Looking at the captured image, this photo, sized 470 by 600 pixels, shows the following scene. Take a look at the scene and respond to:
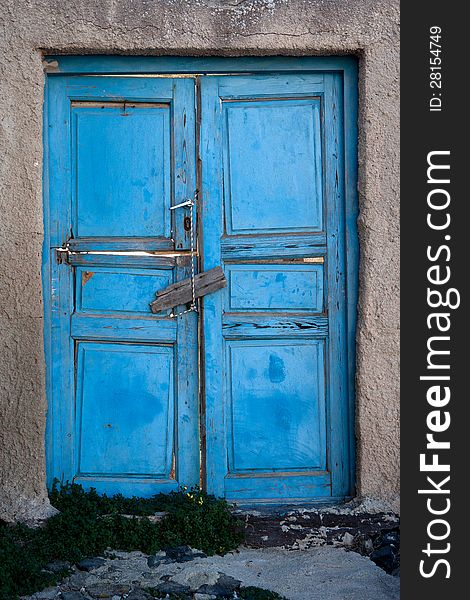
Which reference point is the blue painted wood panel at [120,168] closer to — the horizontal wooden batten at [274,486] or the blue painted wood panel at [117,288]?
the blue painted wood panel at [117,288]

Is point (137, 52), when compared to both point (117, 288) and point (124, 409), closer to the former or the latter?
point (117, 288)

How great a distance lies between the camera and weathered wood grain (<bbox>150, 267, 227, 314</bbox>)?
13.3 feet

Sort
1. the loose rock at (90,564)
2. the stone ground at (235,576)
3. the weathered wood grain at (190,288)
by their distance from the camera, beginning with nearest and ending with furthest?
1. the stone ground at (235,576)
2. the loose rock at (90,564)
3. the weathered wood grain at (190,288)

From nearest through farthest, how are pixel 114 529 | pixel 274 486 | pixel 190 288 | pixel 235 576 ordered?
1. pixel 235 576
2. pixel 114 529
3. pixel 190 288
4. pixel 274 486

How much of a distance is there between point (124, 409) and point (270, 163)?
4.87ft

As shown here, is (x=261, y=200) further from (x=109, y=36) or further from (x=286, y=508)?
(x=286, y=508)

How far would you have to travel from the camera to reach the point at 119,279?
4.07 m

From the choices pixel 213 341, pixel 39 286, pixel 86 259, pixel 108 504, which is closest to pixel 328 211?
pixel 213 341

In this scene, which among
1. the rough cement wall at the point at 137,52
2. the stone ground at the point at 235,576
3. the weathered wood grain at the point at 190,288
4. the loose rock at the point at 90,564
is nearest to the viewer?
the stone ground at the point at 235,576

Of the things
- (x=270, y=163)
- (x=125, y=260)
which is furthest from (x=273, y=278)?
(x=125, y=260)

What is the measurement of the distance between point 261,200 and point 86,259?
37.6 inches

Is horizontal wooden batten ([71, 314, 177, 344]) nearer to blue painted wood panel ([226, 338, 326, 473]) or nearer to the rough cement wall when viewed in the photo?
the rough cement wall

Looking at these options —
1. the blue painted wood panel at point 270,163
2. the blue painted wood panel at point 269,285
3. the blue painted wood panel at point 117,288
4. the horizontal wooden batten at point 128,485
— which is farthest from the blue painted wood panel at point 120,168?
the horizontal wooden batten at point 128,485

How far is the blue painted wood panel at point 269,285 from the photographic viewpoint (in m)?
4.10
